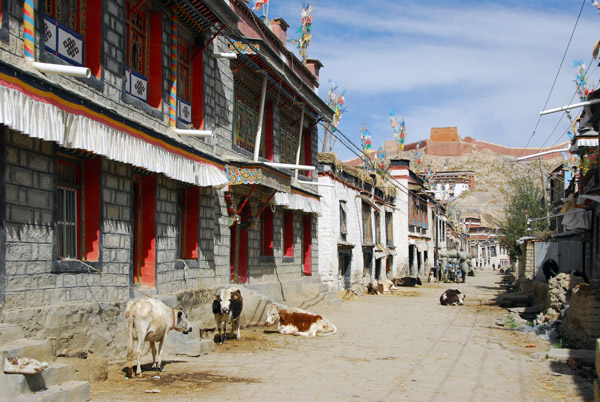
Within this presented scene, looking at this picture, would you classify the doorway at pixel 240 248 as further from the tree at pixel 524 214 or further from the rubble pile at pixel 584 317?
the tree at pixel 524 214

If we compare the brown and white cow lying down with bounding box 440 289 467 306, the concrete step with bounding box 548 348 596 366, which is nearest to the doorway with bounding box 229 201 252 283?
the concrete step with bounding box 548 348 596 366

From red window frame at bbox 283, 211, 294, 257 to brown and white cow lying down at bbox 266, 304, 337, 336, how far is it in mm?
6796

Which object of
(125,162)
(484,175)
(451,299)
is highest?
(484,175)

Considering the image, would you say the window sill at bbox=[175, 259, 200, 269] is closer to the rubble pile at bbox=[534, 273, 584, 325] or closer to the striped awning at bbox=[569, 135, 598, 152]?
the rubble pile at bbox=[534, 273, 584, 325]

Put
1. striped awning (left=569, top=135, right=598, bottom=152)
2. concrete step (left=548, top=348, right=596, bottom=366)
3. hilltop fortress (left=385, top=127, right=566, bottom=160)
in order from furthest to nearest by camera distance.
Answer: hilltop fortress (left=385, top=127, right=566, bottom=160)
striped awning (left=569, top=135, right=598, bottom=152)
concrete step (left=548, top=348, right=596, bottom=366)

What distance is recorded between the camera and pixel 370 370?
35.3 feet

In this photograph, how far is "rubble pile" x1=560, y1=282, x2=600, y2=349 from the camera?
41.6ft

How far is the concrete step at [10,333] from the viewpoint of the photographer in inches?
289

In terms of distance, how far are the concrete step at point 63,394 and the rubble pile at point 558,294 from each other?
45.1ft

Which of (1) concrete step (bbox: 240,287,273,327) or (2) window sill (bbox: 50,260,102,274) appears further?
(1) concrete step (bbox: 240,287,273,327)

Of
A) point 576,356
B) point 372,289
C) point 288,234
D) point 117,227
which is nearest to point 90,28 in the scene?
point 117,227

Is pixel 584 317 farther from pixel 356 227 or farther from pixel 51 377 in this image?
pixel 356 227

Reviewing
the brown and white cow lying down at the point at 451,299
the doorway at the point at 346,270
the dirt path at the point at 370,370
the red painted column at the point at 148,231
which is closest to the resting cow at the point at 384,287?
the doorway at the point at 346,270

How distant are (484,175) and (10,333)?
394 feet
